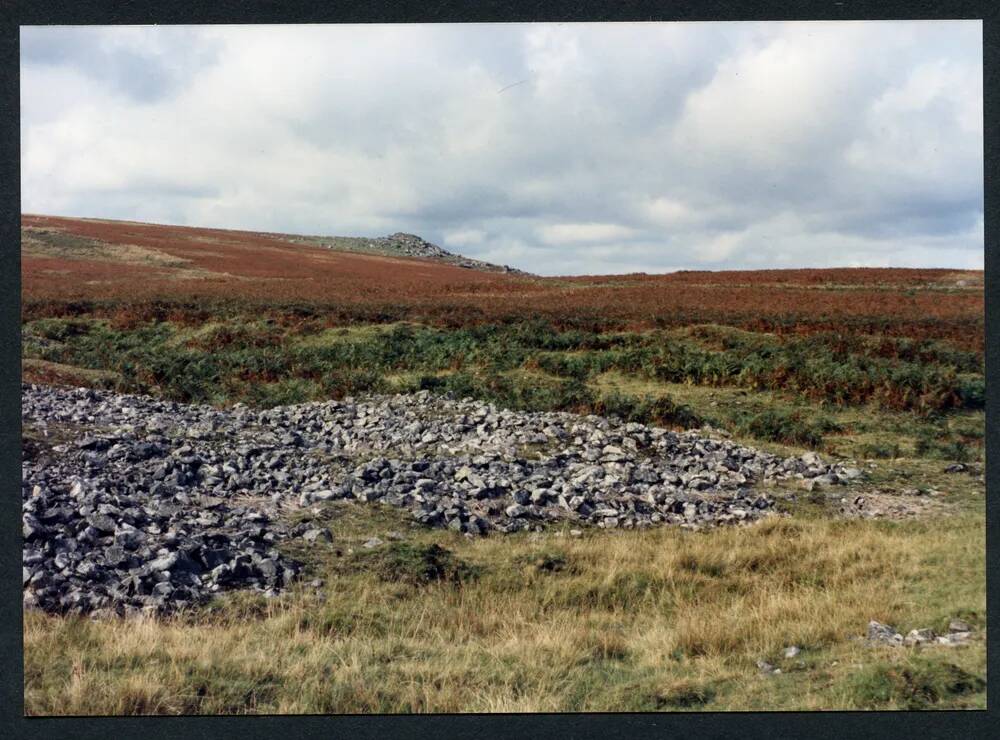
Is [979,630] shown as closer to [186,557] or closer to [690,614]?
[690,614]

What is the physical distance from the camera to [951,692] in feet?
20.9

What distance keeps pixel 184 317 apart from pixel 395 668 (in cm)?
1922

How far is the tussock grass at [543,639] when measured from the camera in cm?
627

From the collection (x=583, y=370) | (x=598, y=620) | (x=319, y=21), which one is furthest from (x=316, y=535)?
(x=583, y=370)

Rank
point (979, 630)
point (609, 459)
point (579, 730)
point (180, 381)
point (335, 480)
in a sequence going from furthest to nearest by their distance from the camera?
point (180, 381) < point (609, 459) < point (335, 480) < point (979, 630) < point (579, 730)

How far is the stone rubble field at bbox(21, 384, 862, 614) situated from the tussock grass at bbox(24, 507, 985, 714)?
0.80m

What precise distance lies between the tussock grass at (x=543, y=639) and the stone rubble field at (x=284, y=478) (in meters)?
0.80

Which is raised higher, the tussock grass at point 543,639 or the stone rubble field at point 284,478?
the stone rubble field at point 284,478

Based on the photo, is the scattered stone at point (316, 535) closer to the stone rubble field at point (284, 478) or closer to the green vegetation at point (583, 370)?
the stone rubble field at point (284, 478)

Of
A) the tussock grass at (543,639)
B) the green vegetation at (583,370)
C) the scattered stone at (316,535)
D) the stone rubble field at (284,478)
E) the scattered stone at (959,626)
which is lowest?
the tussock grass at (543,639)

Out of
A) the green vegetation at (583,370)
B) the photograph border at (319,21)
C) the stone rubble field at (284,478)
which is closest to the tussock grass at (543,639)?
the photograph border at (319,21)

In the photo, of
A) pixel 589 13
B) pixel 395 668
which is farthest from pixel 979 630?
pixel 589 13

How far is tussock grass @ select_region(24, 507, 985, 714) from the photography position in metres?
6.27

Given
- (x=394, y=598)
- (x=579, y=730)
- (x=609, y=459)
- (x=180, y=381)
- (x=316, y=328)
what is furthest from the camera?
(x=316, y=328)
